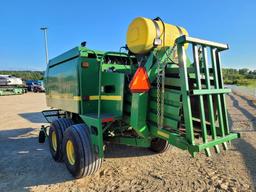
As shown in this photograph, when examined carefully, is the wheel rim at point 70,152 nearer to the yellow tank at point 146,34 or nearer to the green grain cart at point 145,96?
the green grain cart at point 145,96

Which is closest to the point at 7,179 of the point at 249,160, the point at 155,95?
the point at 155,95

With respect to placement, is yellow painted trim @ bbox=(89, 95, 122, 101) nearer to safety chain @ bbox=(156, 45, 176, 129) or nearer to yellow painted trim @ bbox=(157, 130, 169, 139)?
safety chain @ bbox=(156, 45, 176, 129)

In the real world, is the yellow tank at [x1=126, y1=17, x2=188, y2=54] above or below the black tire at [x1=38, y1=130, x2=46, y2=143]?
above

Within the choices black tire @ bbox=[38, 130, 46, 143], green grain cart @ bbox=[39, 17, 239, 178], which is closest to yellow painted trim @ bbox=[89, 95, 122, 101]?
green grain cart @ bbox=[39, 17, 239, 178]

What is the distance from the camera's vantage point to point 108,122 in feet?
13.3

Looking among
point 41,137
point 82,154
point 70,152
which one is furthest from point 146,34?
point 41,137

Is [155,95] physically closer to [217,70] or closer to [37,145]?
[217,70]

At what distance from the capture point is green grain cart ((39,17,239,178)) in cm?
298

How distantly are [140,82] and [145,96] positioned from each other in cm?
25

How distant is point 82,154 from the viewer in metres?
3.81

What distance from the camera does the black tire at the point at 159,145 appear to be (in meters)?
5.24

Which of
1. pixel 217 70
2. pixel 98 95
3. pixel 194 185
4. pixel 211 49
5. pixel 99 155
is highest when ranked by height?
pixel 211 49

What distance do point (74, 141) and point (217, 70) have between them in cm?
252

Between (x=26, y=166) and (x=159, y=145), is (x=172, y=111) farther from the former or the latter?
(x=26, y=166)
